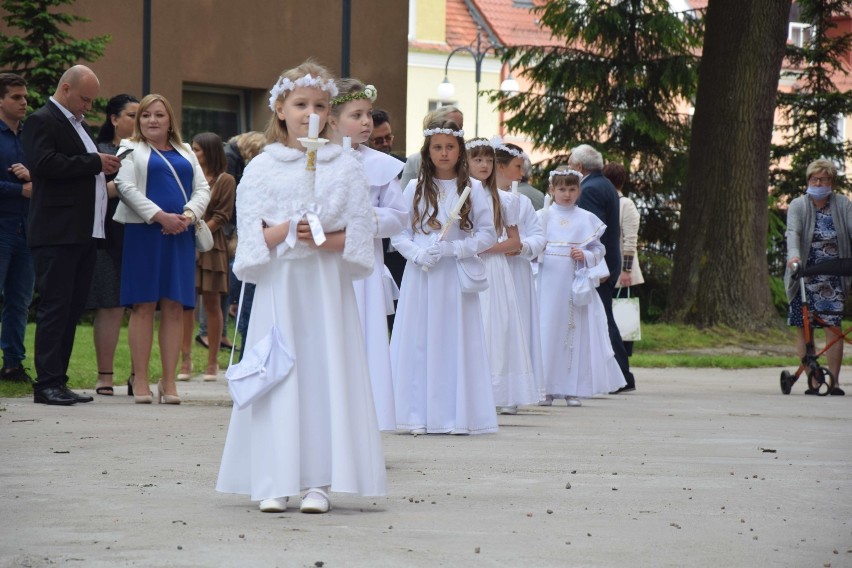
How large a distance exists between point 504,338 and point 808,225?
14.4 feet

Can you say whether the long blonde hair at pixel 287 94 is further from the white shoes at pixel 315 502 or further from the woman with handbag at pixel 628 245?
the woman with handbag at pixel 628 245

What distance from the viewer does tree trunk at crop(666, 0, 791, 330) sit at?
70.6 feet

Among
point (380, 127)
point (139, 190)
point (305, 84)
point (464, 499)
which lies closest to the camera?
point (305, 84)

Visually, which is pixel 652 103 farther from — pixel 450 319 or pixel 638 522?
pixel 638 522

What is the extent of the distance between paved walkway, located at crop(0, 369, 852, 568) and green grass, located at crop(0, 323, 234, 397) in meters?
0.93

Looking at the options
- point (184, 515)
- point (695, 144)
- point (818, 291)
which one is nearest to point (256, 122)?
point (695, 144)

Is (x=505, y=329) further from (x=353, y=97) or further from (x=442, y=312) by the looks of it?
(x=353, y=97)

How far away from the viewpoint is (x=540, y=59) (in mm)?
30812

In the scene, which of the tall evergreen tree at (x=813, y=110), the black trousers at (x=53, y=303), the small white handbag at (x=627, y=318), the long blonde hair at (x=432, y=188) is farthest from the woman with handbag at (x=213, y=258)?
the tall evergreen tree at (x=813, y=110)

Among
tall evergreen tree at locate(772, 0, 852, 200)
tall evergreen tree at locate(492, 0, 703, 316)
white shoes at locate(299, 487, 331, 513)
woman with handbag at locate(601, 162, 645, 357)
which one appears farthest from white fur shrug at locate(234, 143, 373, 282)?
tall evergreen tree at locate(772, 0, 852, 200)

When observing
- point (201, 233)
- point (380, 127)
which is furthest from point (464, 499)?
point (201, 233)

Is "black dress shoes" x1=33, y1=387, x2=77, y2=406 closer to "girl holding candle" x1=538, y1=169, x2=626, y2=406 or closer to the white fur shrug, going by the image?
"girl holding candle" x1=538, y1=169, x2=626, y2=406

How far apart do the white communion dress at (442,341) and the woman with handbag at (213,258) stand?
3953 mm

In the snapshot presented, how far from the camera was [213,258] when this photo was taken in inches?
550
